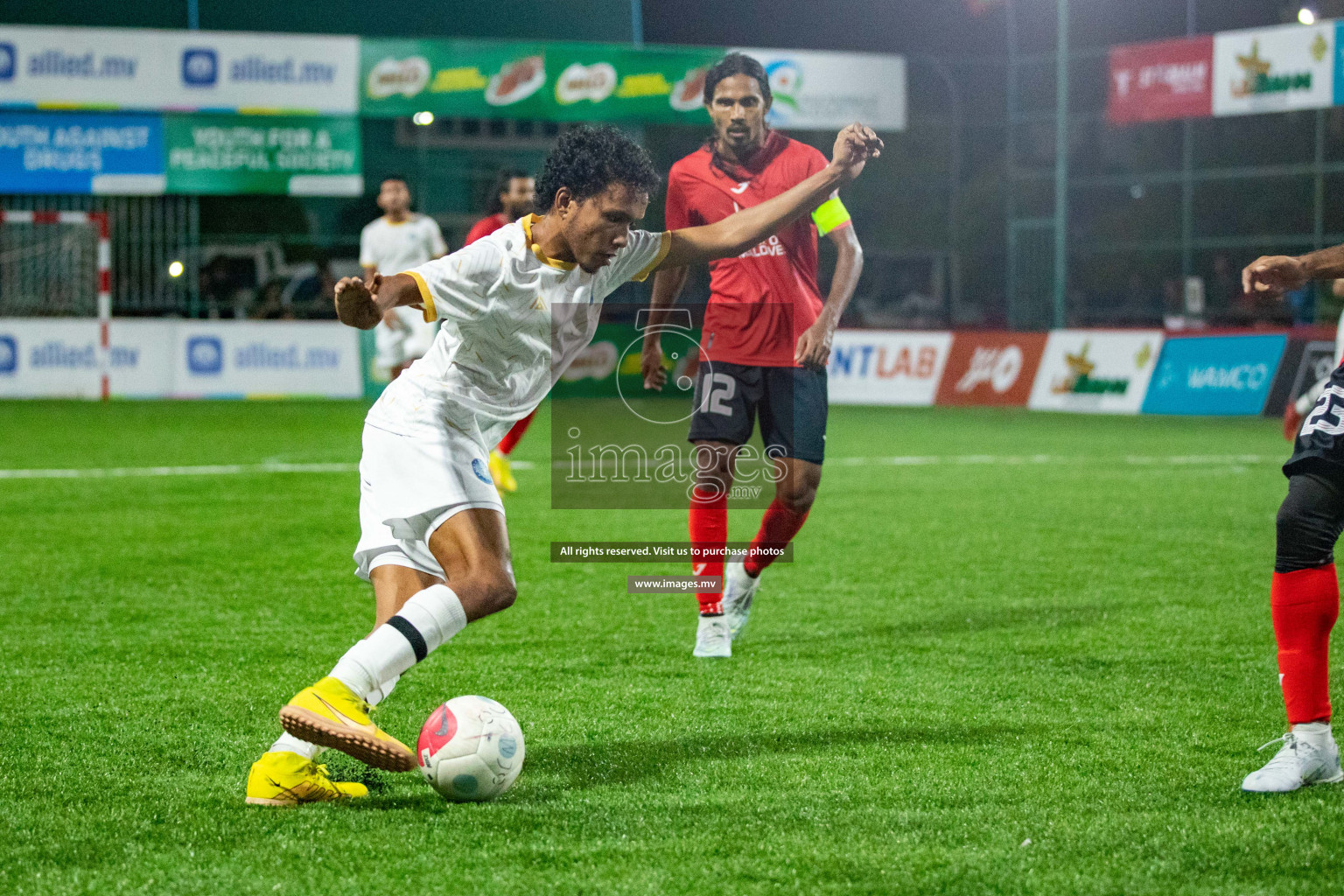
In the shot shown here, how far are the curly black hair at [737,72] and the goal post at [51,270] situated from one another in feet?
53.0

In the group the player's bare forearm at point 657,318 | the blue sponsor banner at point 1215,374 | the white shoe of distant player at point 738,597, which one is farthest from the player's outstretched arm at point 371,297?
the blue sponsor banner at point 1215,374

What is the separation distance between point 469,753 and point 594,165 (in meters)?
1.58

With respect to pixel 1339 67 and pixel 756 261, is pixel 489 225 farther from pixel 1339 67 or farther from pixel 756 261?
pixel 1339 67

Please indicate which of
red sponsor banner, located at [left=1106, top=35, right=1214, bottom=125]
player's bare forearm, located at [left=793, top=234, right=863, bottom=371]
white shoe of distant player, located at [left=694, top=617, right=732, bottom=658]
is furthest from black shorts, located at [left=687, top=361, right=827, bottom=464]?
red sponsor banner, located at [left=1106, top=35, right=1214, bottom=125]

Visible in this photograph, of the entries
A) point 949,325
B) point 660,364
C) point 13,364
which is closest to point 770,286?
point 660,364

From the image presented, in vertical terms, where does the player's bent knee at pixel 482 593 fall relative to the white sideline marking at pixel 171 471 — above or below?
above

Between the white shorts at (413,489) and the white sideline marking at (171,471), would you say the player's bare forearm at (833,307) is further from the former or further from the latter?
the white sideline marking at (171,471)

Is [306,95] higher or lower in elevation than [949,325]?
higher

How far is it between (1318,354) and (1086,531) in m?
9.03

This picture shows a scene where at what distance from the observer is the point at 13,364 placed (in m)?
19.4

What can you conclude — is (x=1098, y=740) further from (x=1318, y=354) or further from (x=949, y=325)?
(x=949, y=325)

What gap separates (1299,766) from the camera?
3.72m

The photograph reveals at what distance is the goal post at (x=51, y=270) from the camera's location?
2030 centimetres

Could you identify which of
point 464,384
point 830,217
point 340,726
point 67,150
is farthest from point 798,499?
point 67,150
